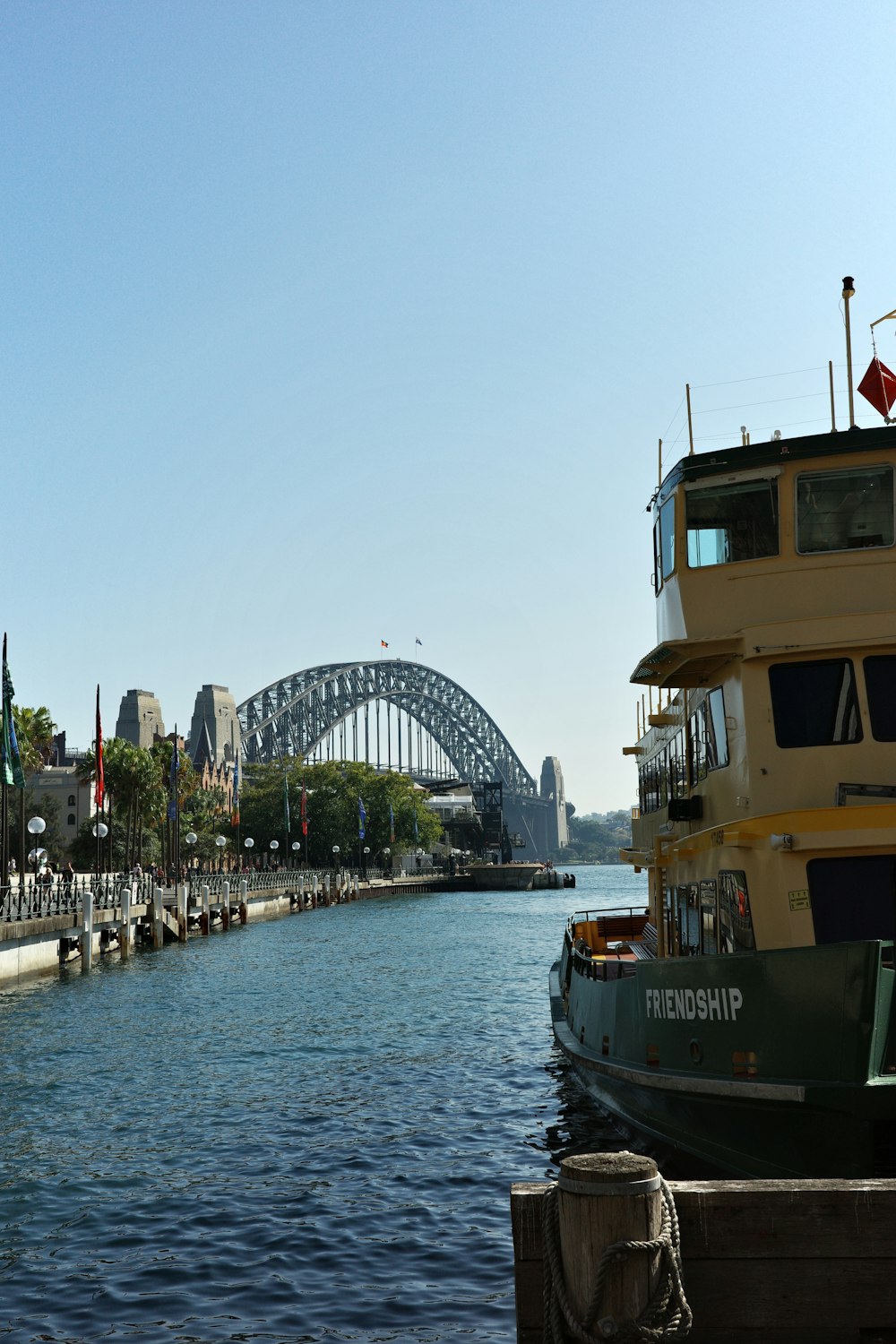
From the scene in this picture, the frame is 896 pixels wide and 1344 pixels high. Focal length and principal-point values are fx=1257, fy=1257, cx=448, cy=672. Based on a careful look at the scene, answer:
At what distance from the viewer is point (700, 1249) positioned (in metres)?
7.11

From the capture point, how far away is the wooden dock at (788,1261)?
704cm

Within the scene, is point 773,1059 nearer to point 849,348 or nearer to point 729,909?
point 729,909

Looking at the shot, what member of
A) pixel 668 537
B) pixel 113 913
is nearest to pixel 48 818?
pixel 113 913

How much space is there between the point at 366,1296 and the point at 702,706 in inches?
321

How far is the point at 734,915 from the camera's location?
1428 cm

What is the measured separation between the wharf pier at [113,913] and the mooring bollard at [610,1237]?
3624cm

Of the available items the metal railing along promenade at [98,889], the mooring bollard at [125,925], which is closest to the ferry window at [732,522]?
the metal railing along promenade at [98,889]

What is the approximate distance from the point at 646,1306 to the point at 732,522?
9817mm

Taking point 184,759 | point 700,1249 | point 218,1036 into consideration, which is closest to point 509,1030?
point 218,1036

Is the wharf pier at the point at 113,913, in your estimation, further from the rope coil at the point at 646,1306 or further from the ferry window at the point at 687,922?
the rope coil at the point at 646,1306

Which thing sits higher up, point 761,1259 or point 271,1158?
point 761,1259

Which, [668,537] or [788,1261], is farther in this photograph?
[668,537]

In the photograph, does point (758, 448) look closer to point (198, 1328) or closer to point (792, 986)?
point (792, 986)

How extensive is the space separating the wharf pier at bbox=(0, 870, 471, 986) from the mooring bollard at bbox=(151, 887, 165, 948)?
0.15ft
